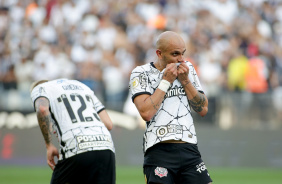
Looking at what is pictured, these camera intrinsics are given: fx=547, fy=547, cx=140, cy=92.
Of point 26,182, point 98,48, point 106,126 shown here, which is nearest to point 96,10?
point 98,48

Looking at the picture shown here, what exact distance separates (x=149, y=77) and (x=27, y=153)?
10576 mm

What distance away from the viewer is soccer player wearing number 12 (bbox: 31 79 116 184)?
549cm

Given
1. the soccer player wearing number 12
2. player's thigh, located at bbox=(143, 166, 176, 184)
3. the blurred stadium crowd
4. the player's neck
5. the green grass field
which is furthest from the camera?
the blurred stadium crowd

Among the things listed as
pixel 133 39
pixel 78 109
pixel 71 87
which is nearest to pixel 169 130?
pixel 78 109

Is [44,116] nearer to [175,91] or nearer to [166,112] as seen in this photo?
[166,112]

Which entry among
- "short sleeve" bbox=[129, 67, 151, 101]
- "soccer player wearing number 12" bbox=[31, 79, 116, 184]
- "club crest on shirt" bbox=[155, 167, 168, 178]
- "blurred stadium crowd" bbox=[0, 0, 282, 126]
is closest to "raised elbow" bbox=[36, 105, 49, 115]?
"soccer player wearing number 12" bbox=[31, 79, 116, 184]

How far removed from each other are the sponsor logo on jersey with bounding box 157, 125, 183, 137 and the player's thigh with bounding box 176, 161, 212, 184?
405mm

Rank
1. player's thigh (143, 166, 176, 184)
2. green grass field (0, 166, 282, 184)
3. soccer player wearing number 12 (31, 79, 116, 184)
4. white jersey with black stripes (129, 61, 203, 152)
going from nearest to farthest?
1. soccer player wearing number 12 (31, 79, 116, 184)
2. player's thigh (143, 166, 176, 184)
3. white jersey with black stripes (129, 61, 203, 152)
4. green grass field (0, 166, 282, 184)

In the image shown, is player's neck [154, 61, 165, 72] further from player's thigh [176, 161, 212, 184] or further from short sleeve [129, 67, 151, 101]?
player's thigh [176, 161, 212, 184]

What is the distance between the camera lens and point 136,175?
1431 centimetres

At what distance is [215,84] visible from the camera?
16.0 meters

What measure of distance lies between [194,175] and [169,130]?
53 cm

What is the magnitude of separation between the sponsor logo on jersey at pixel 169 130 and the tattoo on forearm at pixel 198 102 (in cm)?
30

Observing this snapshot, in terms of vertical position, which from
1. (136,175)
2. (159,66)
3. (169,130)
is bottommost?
(169,130)
